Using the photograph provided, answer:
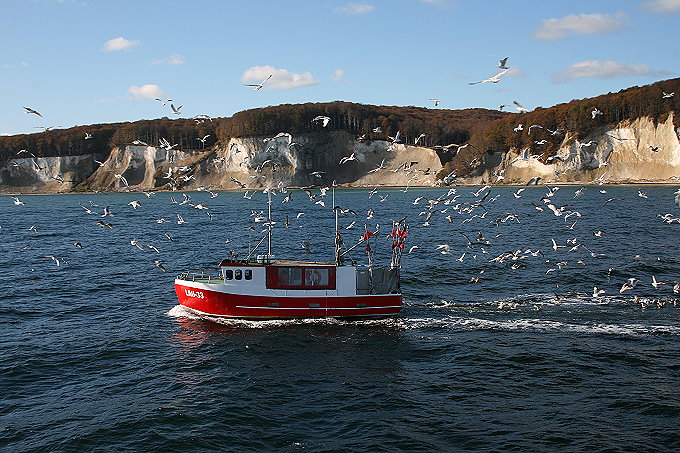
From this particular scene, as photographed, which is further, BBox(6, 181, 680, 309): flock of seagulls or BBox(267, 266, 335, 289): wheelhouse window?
BBox(6, 181, 680, 309): flock of seagulls

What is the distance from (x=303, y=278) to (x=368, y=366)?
30.0ft

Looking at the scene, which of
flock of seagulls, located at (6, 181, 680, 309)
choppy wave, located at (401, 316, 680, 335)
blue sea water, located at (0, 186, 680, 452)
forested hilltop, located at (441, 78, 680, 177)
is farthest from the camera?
forested hilltop, located at (441, 78, 680, 177)

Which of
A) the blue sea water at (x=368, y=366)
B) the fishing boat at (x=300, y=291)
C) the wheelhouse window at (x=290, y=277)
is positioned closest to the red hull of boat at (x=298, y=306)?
the fishing boat at (x=300, y=291)

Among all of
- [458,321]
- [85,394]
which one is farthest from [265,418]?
[458,321]

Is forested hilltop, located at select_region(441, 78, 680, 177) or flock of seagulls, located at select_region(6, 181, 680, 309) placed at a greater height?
forested hilltop, located at select_region(441, 78, 680, 177)

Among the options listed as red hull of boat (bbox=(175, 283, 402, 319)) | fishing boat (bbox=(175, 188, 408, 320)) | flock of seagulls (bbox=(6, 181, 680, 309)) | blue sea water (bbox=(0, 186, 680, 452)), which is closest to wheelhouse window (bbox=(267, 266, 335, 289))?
fishing boat (bbox=(175, 188, 408, 320))

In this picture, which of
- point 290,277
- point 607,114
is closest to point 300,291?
point 290,277

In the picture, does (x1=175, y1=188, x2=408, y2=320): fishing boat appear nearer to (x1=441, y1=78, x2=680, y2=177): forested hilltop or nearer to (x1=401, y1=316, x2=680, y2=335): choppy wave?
(x1=401, y1=316, x2=680, y2=335): choppy wave

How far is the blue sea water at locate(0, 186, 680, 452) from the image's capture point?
2289cm

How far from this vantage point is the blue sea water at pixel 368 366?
2289 cm

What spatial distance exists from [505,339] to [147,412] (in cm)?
1891

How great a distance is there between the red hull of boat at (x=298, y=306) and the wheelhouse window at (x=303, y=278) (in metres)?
0.75

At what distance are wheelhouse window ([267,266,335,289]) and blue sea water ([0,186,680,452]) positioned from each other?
2328 millimetres

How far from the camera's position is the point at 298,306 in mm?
37438
